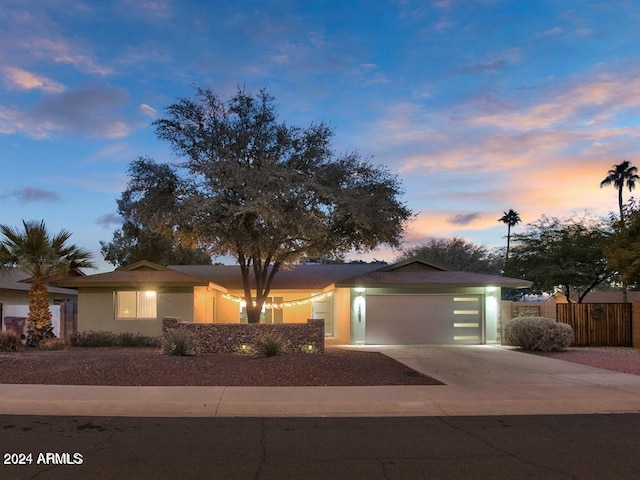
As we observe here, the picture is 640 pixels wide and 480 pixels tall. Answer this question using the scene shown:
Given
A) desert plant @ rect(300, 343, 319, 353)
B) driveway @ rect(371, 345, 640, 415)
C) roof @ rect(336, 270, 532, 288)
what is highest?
roof @ rect(336, 270, 532, 288)

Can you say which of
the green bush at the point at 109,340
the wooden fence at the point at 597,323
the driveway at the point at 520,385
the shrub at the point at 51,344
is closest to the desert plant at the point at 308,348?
the driveway at the point at 520,385

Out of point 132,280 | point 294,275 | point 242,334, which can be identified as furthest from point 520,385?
point 294,275

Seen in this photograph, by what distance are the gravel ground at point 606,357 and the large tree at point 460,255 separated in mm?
27945

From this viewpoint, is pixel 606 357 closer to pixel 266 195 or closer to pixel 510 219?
pixel 266 195

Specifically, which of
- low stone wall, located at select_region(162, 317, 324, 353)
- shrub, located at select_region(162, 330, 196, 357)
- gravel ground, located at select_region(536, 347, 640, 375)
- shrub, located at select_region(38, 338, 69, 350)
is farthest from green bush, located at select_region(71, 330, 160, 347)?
gravel ground, located at select_region(536, 347, 640, 375)

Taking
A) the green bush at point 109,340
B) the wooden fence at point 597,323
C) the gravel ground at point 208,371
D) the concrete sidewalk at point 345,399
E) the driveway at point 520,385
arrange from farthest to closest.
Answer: the wooden fence at point 597,323 < the green bush at point 109,340 < the gravel ground at point 208,371 < the driveway at point 520,385 < the concrete sidewalk at point 345,399

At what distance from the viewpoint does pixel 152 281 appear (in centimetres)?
2153

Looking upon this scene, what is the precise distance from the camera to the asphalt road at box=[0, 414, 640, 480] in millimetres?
6148

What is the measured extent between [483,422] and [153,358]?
8.96 m

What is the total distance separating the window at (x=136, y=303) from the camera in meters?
22.3

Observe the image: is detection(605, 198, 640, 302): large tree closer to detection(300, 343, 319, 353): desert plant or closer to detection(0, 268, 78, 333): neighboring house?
detection(300, 343, 319, 353): desert plant

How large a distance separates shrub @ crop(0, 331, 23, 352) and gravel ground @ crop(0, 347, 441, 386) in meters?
2.10

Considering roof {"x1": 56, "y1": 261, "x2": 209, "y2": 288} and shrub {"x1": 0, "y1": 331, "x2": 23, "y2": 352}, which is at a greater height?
roof {"x1": 56, "y1": 261, "x2": 209, "y2": 288}

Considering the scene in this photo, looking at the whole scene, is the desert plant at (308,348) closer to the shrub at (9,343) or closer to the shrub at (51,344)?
the shrub at (51,344)
